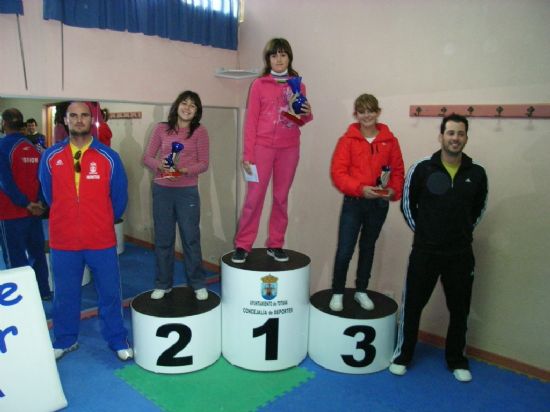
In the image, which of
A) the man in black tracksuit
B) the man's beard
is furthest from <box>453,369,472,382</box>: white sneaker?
the man's beard

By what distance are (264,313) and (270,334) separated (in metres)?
0.15

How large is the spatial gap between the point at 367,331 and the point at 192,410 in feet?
3.70

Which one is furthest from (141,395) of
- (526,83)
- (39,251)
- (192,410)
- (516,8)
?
(516,8)

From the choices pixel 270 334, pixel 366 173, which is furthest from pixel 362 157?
pixel 270 334

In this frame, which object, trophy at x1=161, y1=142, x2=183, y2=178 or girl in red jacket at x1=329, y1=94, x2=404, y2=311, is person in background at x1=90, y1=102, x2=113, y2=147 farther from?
girl in red jacket at x1=329, y1=94, x2=404, y2=311

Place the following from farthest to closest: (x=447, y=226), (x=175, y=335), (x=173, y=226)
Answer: (x=173, y=226)
(x=175, y=335)
(x=447, y=226)

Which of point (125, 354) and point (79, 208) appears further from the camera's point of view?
point (125, 354)

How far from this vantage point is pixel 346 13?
3.31 meters

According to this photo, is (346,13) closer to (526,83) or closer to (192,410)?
(526,83)

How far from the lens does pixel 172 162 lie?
2717 mm

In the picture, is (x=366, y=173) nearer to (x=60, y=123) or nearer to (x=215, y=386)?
(x=215, y=386)

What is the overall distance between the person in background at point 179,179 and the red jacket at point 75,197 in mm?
330

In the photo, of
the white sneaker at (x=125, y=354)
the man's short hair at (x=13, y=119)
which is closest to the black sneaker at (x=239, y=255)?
the white sneaker at (x=125, y=354)

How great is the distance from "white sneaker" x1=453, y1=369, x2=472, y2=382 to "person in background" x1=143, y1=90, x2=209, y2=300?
5.87 feet
